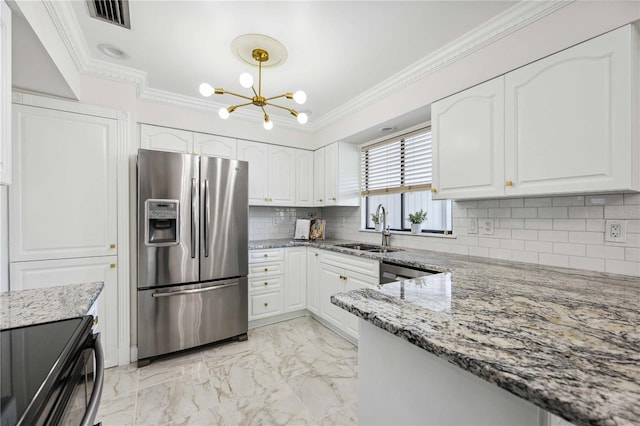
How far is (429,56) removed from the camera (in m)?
2.15

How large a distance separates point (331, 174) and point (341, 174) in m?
0.14

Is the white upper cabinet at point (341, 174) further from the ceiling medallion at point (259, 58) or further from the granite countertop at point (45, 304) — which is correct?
the granite countertop at point (45, 304)

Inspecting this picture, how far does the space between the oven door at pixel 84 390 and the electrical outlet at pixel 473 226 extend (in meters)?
2.43

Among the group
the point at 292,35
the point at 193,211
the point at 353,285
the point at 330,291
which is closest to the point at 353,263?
the point at 353,285

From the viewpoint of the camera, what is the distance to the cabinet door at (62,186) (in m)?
1.97

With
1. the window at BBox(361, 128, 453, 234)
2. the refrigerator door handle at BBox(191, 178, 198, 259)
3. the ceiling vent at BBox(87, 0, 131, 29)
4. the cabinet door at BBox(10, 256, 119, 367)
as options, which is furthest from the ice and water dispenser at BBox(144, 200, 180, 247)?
the window at BBox(361, 128, 453, 234)

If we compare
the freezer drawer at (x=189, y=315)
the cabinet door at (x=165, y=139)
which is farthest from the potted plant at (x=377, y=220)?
the cabinet door at (x=165, y=139)

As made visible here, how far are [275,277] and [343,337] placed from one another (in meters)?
0.98

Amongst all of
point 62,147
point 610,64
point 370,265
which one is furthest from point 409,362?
point 62,147

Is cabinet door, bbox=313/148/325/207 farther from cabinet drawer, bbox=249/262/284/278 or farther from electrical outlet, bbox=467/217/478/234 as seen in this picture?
electrical outlet, bbox=467/217/478/234

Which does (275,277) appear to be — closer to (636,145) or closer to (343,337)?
(343,337)

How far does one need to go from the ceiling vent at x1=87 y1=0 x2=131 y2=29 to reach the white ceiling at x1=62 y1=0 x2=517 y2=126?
48 millimetres

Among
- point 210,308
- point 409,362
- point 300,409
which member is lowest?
point 300,409

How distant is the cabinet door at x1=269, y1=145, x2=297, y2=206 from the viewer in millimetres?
3461
